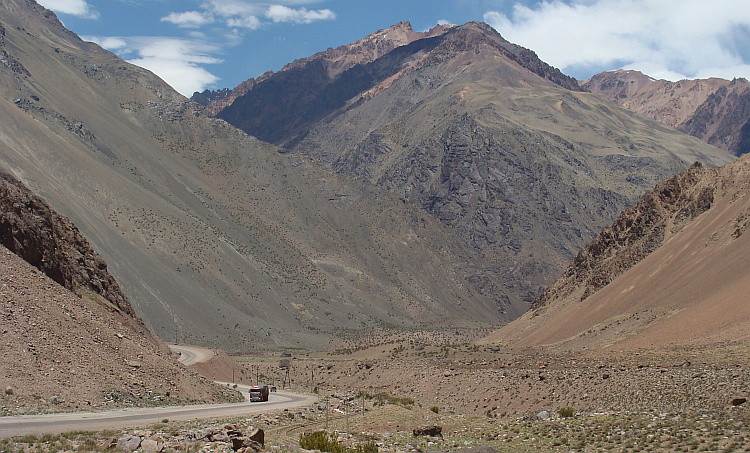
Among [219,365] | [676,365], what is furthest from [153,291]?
[676,365]

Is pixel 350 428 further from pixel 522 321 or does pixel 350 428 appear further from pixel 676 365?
pixel 522 321

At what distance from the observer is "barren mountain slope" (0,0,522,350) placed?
4286 inches

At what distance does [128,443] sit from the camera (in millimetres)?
18453

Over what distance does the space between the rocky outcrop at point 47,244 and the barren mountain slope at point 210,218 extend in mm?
56866

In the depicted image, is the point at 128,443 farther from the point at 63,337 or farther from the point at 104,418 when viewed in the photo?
the point at 63,337

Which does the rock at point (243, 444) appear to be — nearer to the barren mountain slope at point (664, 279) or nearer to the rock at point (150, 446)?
the rock at point (150, 446)

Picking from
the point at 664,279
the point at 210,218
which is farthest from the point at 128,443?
the point at 210,218

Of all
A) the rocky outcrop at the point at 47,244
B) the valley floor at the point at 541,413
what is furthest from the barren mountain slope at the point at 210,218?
the valley floor at the point at 541,413

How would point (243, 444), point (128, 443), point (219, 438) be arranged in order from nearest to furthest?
1. point (128, 443)
2. point (243, 444)
3. point (219, 438)

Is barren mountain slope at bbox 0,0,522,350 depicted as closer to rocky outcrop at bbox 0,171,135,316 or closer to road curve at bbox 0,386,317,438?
rocky outcrop at bbox 0,171,135,316

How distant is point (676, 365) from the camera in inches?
1276

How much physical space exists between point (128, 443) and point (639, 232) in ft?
218

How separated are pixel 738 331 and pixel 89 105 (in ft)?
482

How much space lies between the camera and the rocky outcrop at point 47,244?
35.0m
